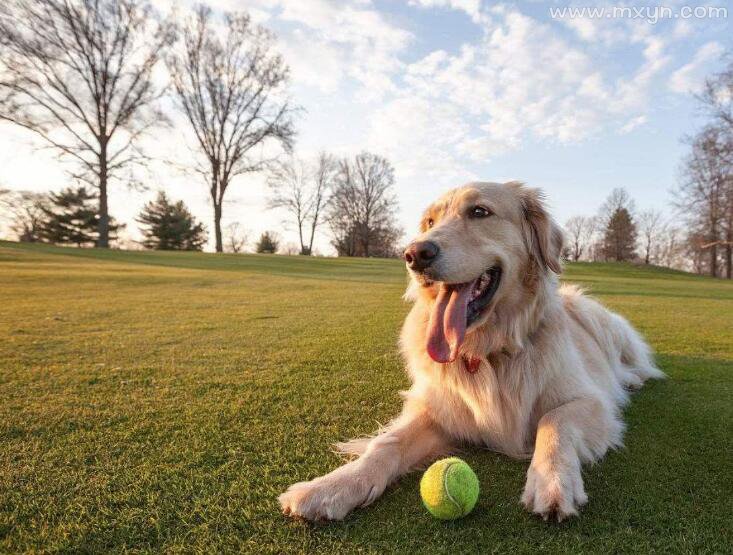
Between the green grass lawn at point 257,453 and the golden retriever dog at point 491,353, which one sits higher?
the golden retriever dog at point 491,353

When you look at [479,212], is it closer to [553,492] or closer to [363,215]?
[553,492]

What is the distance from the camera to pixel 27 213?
40094mm

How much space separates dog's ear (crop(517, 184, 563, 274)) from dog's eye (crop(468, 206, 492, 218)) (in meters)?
0.28

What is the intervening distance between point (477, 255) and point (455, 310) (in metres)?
0.36

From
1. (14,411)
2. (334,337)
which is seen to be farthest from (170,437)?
(334,337)

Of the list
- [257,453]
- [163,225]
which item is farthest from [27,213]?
[257,453]

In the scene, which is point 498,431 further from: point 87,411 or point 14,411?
point 14,411

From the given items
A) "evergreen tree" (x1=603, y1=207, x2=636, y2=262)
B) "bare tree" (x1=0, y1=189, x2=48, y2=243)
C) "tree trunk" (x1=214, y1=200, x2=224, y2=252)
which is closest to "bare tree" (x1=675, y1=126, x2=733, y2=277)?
"evergreen tree" (x1=603, y1=207, x2=636, y2=262)

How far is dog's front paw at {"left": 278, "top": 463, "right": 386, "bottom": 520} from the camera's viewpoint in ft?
5.44

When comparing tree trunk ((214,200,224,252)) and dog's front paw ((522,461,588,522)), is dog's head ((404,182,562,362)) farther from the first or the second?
tree trunk ((214,200,224,252))

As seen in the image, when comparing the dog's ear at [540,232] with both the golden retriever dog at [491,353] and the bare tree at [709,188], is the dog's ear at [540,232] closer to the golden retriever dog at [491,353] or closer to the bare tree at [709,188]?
the golden retriever dog at [491,353]

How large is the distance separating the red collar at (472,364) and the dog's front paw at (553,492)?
2.30 feet

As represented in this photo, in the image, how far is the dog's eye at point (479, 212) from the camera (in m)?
2.83

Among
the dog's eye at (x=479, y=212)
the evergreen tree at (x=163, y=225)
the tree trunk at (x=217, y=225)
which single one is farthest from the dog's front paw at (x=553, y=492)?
the evergreen tree at (x=163, y=225)
